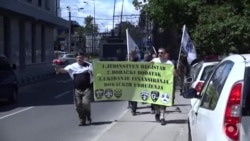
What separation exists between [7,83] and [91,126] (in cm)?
766

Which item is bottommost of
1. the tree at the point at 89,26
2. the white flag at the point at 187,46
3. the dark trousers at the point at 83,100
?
the dark trousers at the point at 83,100

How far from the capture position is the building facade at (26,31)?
3822 cm

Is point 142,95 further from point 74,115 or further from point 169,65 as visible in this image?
point 74,115

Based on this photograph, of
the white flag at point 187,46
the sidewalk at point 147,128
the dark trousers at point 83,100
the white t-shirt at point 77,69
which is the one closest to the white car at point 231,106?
the sidewalk at point 147,128

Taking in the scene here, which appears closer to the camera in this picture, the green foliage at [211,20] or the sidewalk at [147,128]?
the sidewalk at [147,128]

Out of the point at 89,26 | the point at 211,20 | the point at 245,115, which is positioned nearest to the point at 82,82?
the point at 211,20

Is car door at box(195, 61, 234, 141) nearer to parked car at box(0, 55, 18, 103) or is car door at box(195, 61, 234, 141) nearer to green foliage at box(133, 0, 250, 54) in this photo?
green foliage at box(133, 0, 250, 54)

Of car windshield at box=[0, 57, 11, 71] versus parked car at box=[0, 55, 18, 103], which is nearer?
parked car at box=[0, 55, 18, 103]

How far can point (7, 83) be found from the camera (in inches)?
779

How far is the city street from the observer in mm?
11141

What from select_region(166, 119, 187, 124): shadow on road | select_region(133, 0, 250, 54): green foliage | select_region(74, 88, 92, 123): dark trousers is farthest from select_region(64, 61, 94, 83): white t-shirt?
select_region(133, 0, 250, 54): green foliage

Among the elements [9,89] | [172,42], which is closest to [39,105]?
[9,89]

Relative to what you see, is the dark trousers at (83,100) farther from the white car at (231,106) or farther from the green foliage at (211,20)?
the white car at (231,106)

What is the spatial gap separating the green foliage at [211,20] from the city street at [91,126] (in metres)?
2.50
